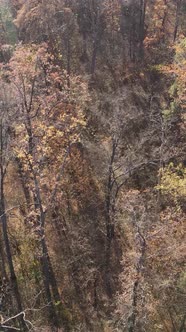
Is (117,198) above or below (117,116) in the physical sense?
below

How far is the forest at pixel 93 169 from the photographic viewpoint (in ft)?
76.7

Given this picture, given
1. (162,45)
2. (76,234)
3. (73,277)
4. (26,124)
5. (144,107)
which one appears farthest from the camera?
(162,45)

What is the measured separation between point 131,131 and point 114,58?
34.1 ft

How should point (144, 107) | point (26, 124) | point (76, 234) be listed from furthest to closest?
1. point (144, 107)
2. point (76, 234)
3. point (26, 124)

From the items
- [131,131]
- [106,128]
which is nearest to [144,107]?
[131,131]

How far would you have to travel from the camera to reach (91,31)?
147 ft

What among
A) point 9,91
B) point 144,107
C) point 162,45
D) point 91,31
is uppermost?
point 91,31

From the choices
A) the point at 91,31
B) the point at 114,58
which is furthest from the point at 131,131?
the point at 91,31

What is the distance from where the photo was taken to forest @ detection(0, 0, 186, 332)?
2339cm

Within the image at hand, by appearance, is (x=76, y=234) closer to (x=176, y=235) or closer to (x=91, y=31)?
(x=176, y=235)

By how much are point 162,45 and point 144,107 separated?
27.8 feet

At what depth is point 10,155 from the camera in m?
24.3

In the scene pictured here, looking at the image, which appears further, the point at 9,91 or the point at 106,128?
the point at 106,128

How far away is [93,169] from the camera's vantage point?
33531mm
